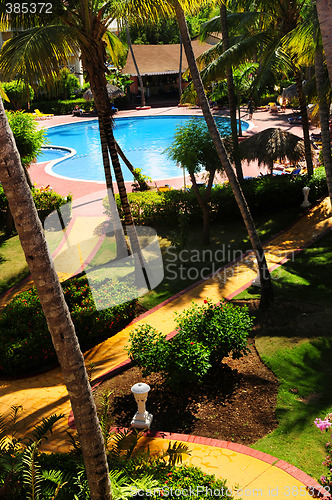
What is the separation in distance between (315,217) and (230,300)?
5950 millimetres

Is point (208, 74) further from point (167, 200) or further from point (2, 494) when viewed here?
point (2, 494)

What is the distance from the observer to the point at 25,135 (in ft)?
50.2

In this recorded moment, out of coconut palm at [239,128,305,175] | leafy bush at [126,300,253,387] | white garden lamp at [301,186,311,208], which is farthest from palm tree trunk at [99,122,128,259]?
white garden lamp at [301,186,311,208]

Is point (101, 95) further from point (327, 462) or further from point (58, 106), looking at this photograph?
point (58, 106)

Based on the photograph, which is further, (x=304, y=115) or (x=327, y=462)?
(x=304, y=115)

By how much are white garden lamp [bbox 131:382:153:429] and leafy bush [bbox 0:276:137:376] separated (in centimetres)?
283

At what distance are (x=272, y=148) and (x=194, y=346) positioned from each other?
9742 mm

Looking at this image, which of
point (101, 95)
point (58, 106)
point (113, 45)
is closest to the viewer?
point (101, 95)

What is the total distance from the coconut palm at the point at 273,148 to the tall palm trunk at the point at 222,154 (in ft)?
18.8

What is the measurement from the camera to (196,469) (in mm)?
6258

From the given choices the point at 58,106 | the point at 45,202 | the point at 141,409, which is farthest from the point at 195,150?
the point at 58,106

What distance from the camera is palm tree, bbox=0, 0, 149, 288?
8.45 m

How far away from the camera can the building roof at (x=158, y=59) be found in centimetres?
4638

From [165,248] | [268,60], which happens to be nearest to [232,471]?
[165,248]
